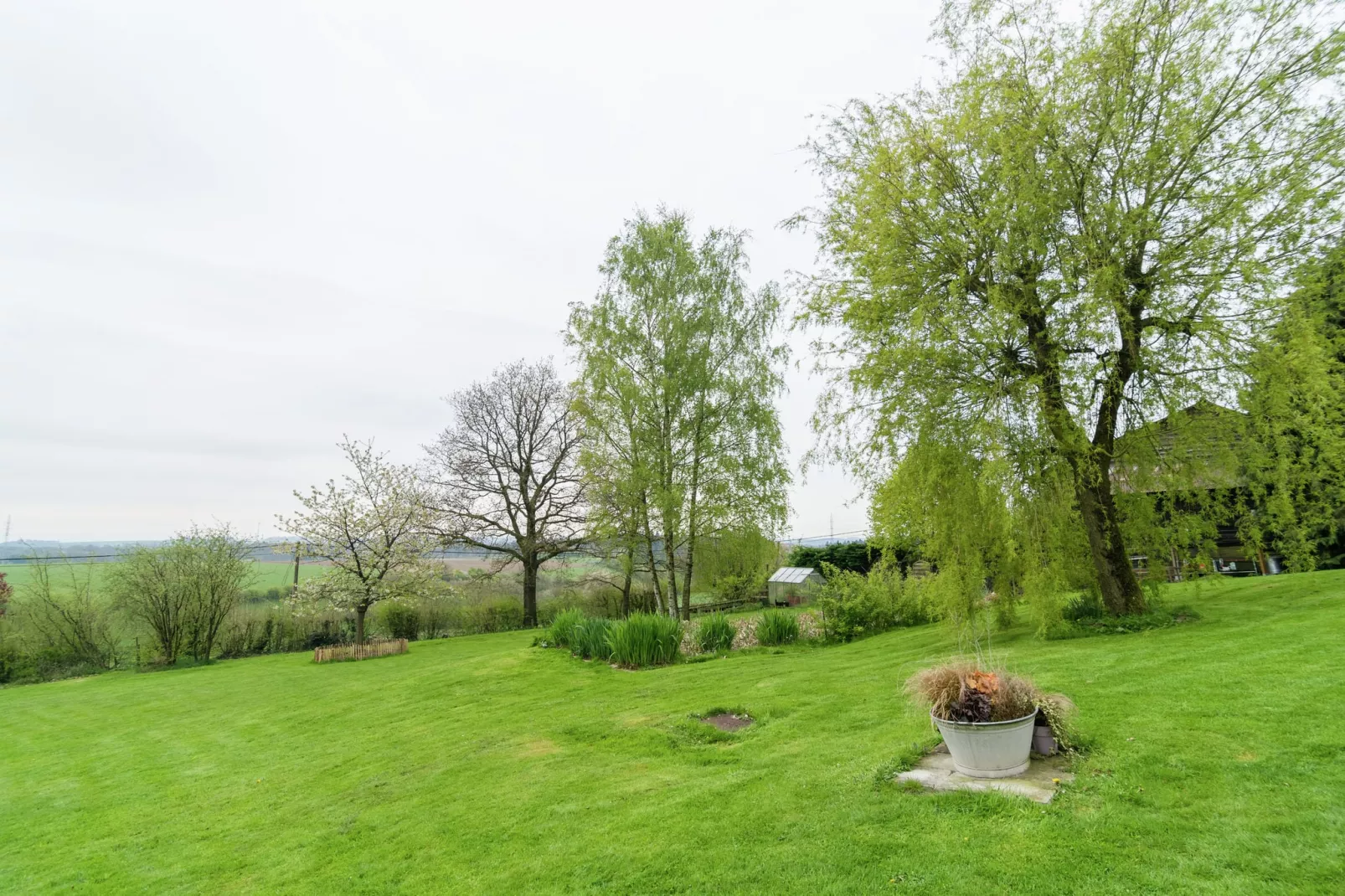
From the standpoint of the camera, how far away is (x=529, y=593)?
26.1 meters

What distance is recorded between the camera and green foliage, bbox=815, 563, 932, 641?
1473cm

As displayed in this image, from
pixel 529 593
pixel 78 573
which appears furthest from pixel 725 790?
pixel 78 573

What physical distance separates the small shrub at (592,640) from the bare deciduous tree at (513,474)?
10742mm

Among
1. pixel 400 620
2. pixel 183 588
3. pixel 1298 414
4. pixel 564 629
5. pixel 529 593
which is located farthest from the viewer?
pixel 529 593

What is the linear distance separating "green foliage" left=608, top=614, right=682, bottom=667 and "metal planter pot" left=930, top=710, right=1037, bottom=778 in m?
9.23

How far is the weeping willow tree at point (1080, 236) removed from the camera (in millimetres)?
8633

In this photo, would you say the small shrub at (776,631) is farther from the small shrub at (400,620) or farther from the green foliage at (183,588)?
the green foliage at (183,588)

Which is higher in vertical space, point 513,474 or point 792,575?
point 513,474

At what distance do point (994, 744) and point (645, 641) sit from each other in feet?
30.9

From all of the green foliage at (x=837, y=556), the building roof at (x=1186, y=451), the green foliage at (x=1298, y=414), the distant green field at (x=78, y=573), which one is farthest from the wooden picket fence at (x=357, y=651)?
the green foliage at (x=1298, y=414)

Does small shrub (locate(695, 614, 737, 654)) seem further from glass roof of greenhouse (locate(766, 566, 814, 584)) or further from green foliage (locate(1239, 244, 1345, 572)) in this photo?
glass roof of greenhouse (locate(766, 566, 814, 584))

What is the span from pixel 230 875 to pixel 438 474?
21.9m

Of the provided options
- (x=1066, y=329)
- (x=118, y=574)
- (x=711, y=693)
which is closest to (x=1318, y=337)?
(x=1066, y=329)

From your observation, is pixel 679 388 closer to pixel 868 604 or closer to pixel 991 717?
pixel 868 604
